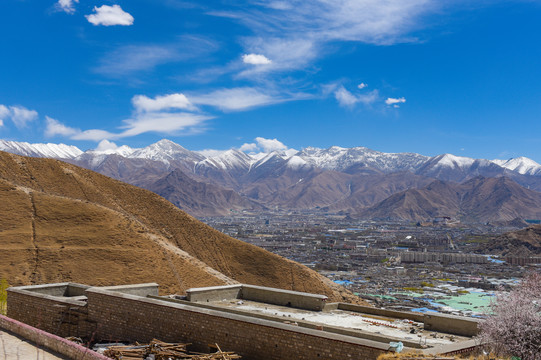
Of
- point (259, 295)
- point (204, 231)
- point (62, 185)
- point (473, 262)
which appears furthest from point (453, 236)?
point (259, 295)

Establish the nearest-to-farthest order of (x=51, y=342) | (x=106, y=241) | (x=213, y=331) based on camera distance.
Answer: (x=213, y=331) < (x=51, y=342) < (x=106, y=241)

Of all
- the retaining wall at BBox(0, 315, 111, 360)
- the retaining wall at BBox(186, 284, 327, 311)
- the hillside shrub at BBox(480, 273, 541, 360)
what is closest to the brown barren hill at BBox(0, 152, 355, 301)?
the retaining wall at BBox(186, 284, 327, 311)

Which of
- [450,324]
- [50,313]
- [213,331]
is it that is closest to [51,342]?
[50,313]

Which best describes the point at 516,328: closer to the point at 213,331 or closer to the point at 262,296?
the point at 213,331

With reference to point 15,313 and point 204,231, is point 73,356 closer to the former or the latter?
point 15,313

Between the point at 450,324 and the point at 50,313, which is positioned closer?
the point at 450,324

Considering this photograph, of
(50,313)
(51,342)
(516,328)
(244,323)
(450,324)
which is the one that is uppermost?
(516,328)

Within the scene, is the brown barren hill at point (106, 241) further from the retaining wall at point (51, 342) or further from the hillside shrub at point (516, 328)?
the hillside shrub at point (516, 328)
